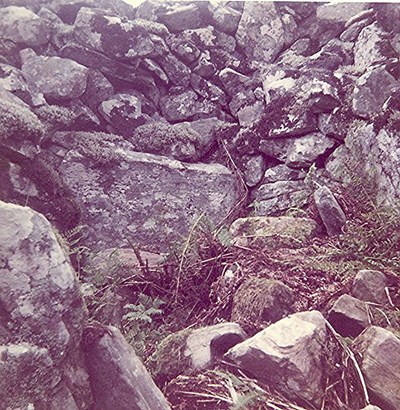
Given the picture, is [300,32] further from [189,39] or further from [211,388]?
[211,388]

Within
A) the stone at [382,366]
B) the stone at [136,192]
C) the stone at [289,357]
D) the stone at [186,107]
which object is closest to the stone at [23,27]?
the stone at [136,192]

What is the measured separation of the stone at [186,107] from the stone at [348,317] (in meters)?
3.51

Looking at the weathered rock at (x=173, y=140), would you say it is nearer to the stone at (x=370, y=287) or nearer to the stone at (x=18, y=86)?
the stone at (x=18, y=86)

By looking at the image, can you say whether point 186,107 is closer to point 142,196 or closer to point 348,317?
point 142,196

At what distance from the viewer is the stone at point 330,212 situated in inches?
129

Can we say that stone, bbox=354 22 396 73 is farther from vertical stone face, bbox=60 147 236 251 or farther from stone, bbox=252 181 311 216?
vertical stone face, bbox=60 147 236 251

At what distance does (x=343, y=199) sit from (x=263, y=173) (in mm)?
1372

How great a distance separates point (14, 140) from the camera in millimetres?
3713

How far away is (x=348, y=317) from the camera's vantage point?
7.17 ft

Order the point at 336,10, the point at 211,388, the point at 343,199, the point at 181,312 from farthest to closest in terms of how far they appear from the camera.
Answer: the point at 336,10 → the point at 343,199 → the point at 181,312 → the point at 211,388

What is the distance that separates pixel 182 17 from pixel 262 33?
108cm

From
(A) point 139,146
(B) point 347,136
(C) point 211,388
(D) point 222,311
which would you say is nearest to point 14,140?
(A) point 139,146

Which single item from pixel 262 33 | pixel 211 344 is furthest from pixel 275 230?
pixel 262 33

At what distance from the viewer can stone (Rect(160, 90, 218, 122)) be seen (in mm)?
5262
